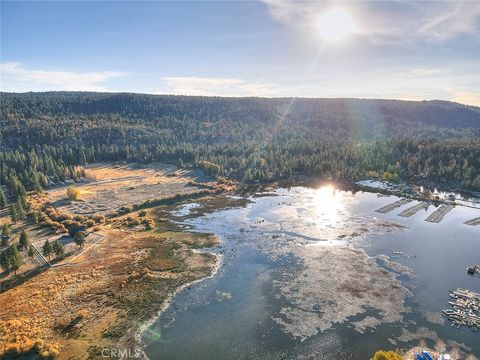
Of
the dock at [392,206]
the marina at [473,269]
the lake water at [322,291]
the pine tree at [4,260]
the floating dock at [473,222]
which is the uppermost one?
the pine tree at [4,260]

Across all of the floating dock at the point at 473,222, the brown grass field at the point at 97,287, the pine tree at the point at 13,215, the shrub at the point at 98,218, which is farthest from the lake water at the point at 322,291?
the pine tree at the point at 13,215

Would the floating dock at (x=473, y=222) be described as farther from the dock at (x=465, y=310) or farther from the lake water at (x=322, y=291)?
the dock at (x=465, y=310)

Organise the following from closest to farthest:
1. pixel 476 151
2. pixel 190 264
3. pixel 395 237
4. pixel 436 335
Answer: pixel 436 335 → pixel 190 264 → pixel 395 237 → pixel 476 151

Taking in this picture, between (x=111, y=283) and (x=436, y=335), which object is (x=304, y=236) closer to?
(x=436, y=335)

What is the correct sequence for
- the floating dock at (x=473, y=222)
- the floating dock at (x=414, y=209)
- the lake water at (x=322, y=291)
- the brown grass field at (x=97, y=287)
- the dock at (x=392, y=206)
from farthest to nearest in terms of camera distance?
the dock at (x=392, y=206), the floating dock at (x=414, y=209), the floating dock at (x=473, y=222), the brown grass field at (x=97, y=287), the lake water at (x=322, y=291)

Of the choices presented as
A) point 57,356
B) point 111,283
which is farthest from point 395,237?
point 57,356

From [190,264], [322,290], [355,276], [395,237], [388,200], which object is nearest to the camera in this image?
[322,290]
